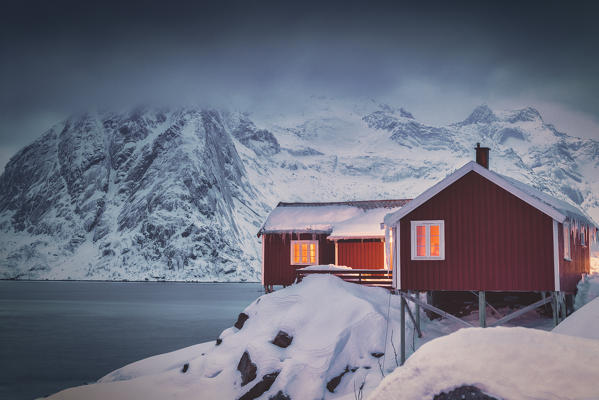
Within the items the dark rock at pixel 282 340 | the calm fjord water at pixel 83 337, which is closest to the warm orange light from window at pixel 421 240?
the dark rock at pixel 282 340

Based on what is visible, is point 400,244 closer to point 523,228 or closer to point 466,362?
point 523,228

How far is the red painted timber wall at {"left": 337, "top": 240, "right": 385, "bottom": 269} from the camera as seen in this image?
35.2 m

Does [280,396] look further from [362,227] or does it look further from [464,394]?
[362,227]

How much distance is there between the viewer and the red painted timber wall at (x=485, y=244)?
67.8 ft

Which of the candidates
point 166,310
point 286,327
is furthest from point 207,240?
point 286,327

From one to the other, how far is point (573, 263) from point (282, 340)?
1325 cm

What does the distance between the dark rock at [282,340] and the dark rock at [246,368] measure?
1.23 meters

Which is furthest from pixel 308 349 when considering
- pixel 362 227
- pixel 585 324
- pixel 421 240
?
pixel 362 227

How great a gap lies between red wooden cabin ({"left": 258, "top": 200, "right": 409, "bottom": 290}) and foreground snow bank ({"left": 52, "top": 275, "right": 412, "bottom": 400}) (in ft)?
28.6

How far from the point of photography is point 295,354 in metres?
21.3

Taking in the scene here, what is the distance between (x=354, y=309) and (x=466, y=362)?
16.9 meters

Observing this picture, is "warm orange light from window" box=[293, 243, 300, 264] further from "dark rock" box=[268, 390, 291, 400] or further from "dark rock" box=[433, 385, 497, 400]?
"dark rock" box=[433, 385, 497, 400]

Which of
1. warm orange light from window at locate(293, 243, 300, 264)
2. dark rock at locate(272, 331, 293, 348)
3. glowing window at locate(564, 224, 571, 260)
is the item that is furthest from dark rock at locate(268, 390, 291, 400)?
warm orange light from window at locate(293, 243, 300, 264)

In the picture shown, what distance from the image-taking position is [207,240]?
7269 inches
